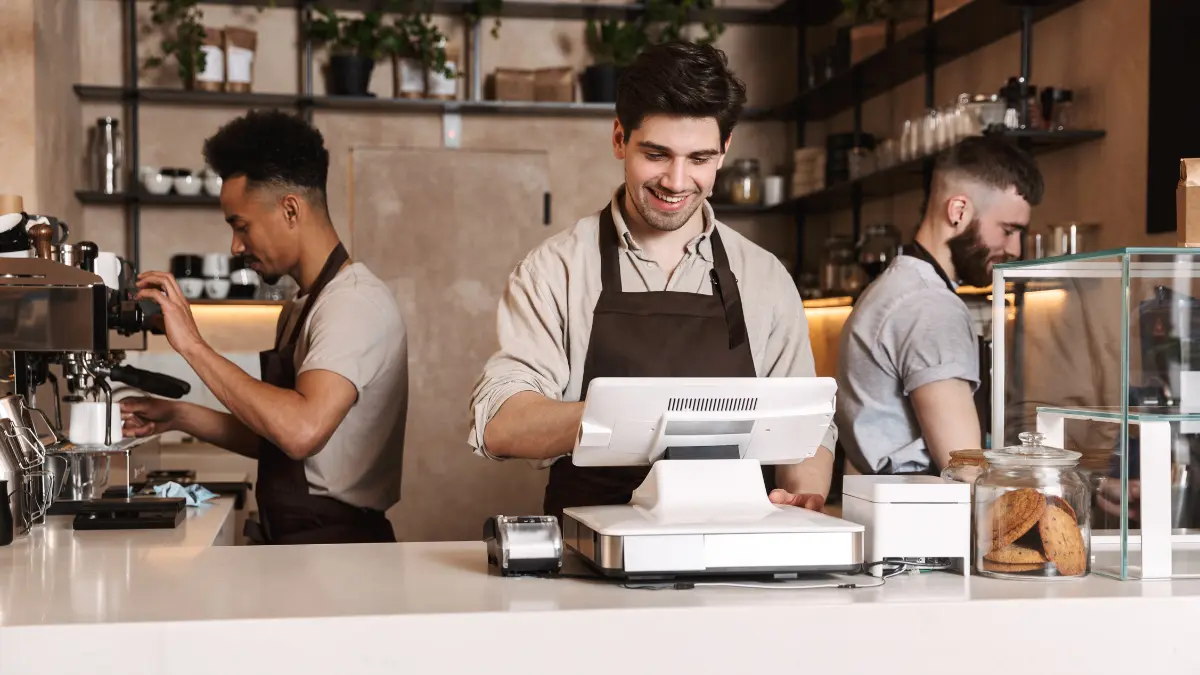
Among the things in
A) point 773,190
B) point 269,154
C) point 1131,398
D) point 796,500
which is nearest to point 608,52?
point 773,190

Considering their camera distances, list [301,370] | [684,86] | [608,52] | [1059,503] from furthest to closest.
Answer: [608,52] → [301,370] → [684,86] → [1059,503]

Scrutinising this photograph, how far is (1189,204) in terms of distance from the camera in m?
1.79

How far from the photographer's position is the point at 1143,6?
319 centimetres

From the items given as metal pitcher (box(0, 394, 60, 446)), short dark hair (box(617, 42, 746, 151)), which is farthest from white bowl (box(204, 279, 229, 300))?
short dark hair (box(617, 42, 746, 151))

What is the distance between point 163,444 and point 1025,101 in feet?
11.4

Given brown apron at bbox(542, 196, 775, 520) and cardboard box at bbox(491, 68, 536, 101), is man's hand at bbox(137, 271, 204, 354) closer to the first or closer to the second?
brown apron at bbox(542, 196, 775, 520)

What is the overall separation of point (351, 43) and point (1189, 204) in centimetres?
396

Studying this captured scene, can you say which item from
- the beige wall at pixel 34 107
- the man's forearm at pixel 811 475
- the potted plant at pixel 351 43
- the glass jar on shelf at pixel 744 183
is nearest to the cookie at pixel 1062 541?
the man's forearm at pixel 811 475

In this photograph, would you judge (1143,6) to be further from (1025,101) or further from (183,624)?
(183,624)

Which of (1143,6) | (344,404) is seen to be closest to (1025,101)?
(1143,6)

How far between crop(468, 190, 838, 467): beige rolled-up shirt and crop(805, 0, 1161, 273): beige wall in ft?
4.40

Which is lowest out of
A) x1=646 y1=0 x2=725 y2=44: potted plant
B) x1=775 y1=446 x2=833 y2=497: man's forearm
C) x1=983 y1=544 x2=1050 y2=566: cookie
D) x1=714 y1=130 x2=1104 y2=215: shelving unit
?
x1=983 y1=544 x2=1050 y2=566: cookie

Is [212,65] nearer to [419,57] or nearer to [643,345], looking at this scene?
[419,57]

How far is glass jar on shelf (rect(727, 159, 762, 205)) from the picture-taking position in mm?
5363
